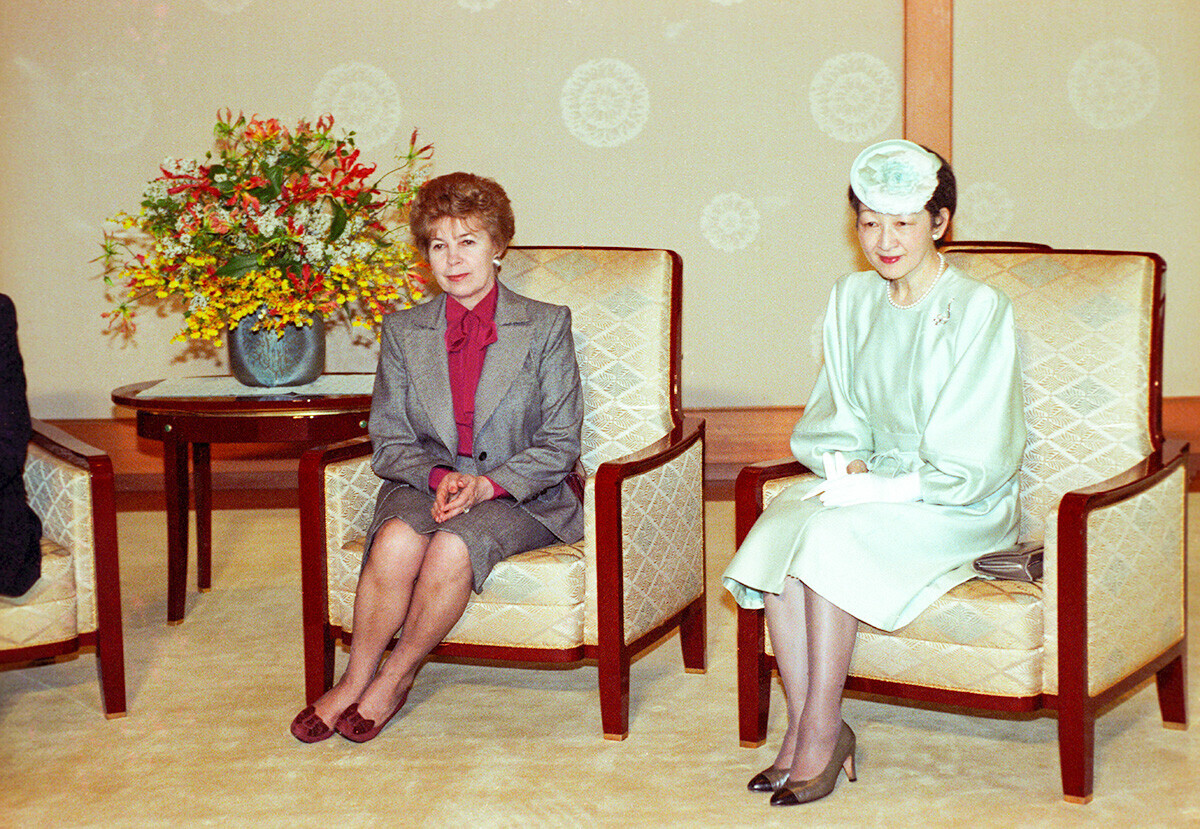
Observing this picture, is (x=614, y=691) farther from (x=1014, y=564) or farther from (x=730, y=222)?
(x=730, y=222)

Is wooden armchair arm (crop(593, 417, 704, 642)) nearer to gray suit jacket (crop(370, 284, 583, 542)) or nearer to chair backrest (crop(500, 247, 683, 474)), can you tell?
gray suit jacket (crop(370, 284, 583, 542))

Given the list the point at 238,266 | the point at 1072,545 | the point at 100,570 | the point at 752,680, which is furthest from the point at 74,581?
the point at 1072,545

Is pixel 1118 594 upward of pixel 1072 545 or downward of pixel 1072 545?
downward

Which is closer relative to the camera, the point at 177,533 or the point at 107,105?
the point at 177,533

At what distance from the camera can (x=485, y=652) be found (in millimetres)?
3014

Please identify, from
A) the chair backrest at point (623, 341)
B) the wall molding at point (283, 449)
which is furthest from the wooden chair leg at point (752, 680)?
the wall molding at point (283, 449)

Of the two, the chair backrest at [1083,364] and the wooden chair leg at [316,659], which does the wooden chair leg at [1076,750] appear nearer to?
the chair backrest at [1083,364]

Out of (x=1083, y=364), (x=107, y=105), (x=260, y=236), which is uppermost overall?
(x=107, y=105)

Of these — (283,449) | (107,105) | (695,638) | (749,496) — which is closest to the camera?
(749,496)

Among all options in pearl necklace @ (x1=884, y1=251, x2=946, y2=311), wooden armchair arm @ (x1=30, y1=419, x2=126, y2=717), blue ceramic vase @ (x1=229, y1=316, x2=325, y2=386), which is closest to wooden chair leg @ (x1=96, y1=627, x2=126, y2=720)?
wooden armchair arm @ (x1=30, y1=419, x2=126, y2=717)

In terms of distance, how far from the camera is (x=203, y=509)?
427cm

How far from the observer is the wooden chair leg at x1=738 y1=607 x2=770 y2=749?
2859 mm

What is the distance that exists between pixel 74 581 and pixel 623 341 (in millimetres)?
1500

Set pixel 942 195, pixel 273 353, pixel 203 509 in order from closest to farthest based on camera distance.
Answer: pixel 942 195 → pixel 273 353 → pixel 203 509
